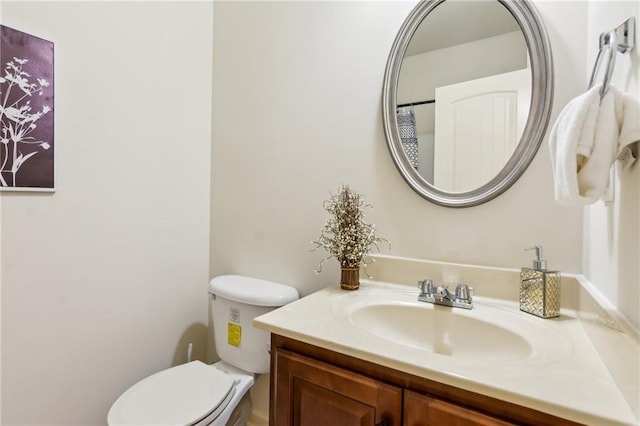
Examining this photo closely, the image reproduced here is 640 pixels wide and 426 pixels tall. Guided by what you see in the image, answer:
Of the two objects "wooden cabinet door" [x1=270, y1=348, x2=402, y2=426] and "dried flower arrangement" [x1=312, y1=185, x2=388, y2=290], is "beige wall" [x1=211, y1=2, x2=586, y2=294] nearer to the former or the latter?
"dried flower arrangement" [x1=312, y1=185, x2=388, y2=290]

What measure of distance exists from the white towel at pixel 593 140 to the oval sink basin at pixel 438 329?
1.33 ft

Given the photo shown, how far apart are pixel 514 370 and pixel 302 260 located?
93 centimetres

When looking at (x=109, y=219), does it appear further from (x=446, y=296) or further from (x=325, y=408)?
(x=446, y=296)

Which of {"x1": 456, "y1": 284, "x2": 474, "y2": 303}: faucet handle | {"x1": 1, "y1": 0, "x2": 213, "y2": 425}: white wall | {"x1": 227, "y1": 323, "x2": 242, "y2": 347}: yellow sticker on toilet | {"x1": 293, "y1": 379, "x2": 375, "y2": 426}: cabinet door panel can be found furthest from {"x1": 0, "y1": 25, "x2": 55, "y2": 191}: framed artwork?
{"x1": 456, "y1": 284, "x2": 474, "y2": 303}: faucet handle

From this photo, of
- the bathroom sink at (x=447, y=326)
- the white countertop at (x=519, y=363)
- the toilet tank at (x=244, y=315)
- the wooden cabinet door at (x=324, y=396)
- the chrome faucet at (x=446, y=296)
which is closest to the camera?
the white countertop at (x=519, y=363)

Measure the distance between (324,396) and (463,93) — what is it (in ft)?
3.39

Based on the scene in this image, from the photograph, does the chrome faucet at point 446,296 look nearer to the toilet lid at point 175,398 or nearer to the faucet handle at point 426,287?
the faucet handle at point 426,287

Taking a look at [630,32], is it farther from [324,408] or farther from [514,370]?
[324,408]

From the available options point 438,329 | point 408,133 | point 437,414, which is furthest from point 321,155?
point 437,414

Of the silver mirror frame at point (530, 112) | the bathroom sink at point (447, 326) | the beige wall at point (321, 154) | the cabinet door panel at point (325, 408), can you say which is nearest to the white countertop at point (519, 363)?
the bathroom sink at point (447, 326)

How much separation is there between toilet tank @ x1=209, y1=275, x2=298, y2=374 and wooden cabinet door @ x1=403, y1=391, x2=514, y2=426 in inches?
28.1

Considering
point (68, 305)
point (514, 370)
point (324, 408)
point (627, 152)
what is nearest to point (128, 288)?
point (68, 305)

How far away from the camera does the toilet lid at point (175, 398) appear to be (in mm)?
1028

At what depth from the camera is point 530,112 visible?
1.00 metres
